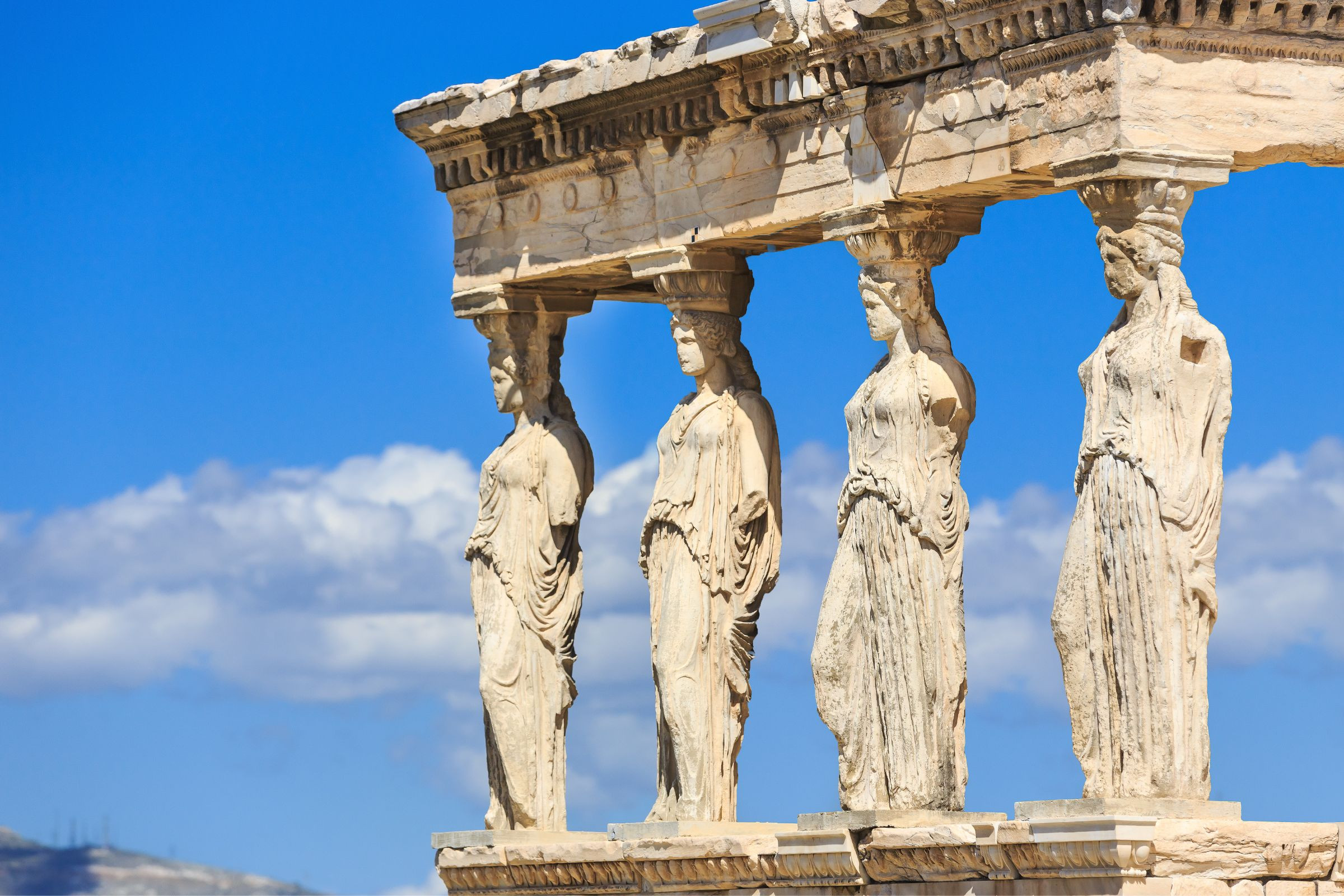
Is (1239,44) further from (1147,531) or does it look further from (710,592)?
(710,592)

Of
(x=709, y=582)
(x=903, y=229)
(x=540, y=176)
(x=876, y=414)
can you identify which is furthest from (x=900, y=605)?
(x=540, y=176)

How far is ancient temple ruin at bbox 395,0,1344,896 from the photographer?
656 inches

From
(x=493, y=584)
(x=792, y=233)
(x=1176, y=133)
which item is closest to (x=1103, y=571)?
(x=1176, y=133)

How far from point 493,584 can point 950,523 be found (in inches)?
149

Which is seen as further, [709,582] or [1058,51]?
[709,582]

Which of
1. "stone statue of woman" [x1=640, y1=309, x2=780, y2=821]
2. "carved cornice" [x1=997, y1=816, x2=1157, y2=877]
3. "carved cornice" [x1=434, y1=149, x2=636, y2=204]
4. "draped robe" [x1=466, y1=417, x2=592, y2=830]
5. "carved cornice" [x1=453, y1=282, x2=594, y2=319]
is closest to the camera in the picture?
"carved cornice" [x1=997, y1=816, x2=1157, y2=877]

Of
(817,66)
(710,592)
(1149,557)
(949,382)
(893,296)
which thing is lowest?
(1149,557)

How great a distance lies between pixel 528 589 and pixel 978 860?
4.55 metres

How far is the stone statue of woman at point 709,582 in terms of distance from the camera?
63.5ft

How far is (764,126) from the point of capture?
1895 centimetres

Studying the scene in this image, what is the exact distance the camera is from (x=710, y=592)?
1939cm

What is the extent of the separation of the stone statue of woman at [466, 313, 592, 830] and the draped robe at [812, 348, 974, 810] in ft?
9.29

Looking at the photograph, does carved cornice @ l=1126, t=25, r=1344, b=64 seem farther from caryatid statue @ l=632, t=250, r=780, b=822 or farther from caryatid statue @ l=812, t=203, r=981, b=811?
caryatid statue @ l=632, t=250, r=780, b=822

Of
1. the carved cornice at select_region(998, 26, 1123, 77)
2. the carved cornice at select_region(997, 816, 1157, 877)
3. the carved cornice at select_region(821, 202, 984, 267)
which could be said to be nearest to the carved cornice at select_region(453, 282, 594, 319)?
the carved cornice at select_region(821, 202, 984, 267)
